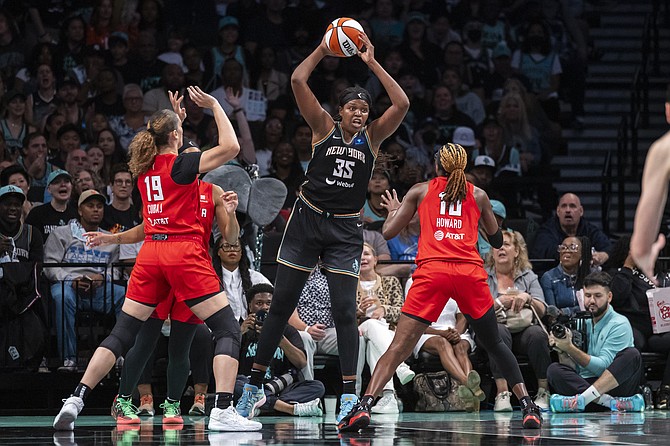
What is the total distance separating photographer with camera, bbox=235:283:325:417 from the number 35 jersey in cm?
229

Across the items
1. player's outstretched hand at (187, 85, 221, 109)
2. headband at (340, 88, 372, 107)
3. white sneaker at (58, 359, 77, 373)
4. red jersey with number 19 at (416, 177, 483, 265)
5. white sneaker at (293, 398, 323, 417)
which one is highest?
headband at (340, 88, 372, 107)

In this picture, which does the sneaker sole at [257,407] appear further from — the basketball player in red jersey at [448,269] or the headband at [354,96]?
the headband at [354,96]

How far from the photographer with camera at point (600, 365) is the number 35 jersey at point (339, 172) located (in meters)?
3.15

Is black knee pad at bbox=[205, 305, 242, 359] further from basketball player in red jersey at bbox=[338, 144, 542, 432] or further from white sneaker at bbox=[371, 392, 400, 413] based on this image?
white sneaker at bbox=[371, 392, 400, 413]

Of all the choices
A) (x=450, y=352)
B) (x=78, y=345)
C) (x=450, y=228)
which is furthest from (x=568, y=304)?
(x=78, y=345)

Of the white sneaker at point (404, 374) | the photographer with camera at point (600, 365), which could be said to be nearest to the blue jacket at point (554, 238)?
the photographer with camera at point (600, 365)

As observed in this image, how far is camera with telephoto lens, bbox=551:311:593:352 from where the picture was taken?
10.2 meters

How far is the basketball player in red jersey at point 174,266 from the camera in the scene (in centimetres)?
737

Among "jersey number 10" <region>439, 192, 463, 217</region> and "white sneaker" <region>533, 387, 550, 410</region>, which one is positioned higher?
"jersey number 10" <region>439, 192, 463, 217</region>

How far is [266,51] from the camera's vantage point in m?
14.3

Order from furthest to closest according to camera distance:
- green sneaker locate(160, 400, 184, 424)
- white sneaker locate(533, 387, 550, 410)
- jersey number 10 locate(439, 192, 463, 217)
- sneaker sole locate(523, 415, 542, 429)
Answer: white sneaker locate(533, 387, 550, 410)
green sneaker locate(160, 400, 184, 424)
jersey number 10 locate(439, 192, 463, 217)
sneaker sole locate(523, 415, 542, 429)

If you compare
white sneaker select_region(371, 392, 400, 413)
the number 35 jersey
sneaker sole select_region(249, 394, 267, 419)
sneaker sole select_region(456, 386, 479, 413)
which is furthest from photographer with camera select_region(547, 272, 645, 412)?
the number 35 jersey

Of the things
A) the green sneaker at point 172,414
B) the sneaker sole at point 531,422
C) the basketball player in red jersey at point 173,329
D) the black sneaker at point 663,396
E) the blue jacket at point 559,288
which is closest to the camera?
the sneaker sole at point 531,422

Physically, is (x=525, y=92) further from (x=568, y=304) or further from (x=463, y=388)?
(x=463, y=388)
